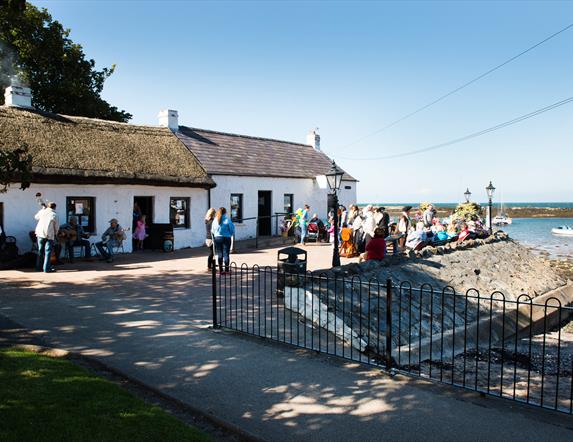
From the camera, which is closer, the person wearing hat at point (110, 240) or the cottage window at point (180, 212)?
the person wearing hat at point (110, 240)

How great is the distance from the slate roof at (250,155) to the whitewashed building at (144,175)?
8 centimetres

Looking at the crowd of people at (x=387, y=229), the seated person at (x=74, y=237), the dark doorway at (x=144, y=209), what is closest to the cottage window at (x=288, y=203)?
the crowd of people at (x=387, y=229)

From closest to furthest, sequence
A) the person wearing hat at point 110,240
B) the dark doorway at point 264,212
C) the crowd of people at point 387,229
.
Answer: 1. the person wearing hat at point 110,240
2. the crowd of people at point 387,229
3. the dark doorway at point 264,212

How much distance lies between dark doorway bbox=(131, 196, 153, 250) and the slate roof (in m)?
3.40

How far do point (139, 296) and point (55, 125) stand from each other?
11037 millimetres

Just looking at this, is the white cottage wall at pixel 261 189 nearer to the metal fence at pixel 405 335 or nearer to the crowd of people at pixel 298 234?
the crowd of people at pixel 298 234

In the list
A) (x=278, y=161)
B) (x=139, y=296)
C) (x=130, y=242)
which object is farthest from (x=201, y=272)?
(x=278, y=161)

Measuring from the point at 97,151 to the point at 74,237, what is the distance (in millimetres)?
4346

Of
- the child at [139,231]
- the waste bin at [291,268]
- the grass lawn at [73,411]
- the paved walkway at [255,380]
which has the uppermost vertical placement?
the child at [139,231]

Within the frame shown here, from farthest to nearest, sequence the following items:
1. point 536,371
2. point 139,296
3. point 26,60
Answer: point 26,60, point 139,296, point 536,371

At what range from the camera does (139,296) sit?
36.5 ft

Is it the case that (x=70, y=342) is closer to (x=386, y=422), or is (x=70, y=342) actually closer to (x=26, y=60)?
(x=386, y=422)

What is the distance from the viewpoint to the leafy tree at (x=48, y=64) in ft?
88.7

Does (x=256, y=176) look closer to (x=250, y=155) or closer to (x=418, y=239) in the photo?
(x=250, y=155)
